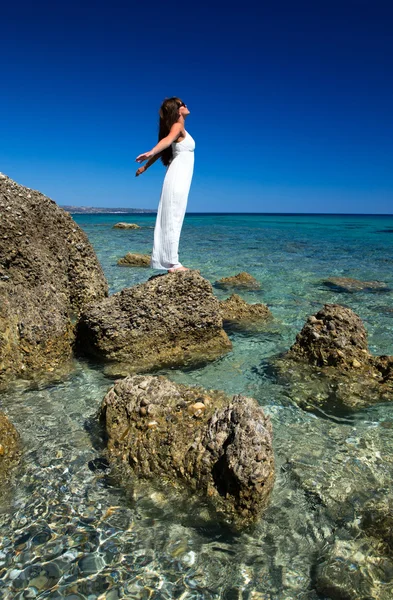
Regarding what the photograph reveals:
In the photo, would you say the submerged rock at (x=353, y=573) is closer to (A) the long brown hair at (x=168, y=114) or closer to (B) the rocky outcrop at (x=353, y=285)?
(A) the long brown hair at (x=168, y=114)

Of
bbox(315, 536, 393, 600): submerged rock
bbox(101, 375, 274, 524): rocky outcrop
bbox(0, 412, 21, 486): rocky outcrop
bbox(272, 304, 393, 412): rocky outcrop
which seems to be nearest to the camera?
bbox(315, 536, 393, 600): submerged rock

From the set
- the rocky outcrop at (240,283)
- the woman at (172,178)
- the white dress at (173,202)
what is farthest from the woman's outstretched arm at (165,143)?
the rocky outcrop at (240,283)

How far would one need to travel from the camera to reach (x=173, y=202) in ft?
21.6

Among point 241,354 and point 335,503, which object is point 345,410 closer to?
point 335,503

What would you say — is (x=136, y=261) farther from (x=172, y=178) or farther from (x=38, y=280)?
(x=38, y=280)

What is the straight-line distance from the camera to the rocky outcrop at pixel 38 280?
5176 mm

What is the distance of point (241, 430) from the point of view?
322cm

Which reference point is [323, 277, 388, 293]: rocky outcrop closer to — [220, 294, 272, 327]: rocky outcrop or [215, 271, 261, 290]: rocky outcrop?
[215, 271, 261, 290]: rocky outcrop

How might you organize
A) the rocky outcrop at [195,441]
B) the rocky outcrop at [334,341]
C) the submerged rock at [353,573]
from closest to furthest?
the submerged rock at [353,573] < the rocky outcrop at [195,441] < the rocky outcrop at [334,341]

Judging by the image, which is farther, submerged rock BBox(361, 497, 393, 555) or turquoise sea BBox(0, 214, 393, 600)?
submerged rock BBox(361, 497, 393, 555)

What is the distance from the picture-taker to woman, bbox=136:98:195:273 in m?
6.33

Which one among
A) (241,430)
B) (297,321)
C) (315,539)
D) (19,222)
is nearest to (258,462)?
(241,430)

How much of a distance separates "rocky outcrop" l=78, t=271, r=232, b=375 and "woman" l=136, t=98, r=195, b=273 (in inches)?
21.6

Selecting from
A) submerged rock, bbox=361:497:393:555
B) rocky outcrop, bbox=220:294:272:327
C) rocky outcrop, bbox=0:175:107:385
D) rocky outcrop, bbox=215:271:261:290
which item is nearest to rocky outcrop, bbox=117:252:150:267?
rocky outcrop, bbox=215:271:261:290
